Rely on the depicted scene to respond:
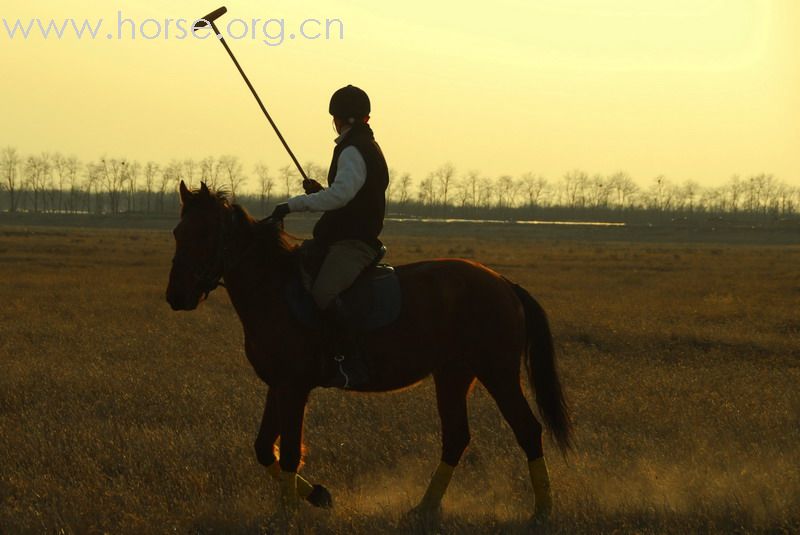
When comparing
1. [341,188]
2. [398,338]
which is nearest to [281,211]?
[341,188]

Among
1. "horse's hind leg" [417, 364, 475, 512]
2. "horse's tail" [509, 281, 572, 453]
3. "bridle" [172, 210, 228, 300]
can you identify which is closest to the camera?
"bridle" [172, 210, 228, 300]

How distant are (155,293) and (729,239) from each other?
91167 millimetres

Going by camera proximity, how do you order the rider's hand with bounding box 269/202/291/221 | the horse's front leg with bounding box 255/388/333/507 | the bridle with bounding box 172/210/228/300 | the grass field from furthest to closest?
the horse's front leg with bounding box 255/388/333/507, the grass field, the bridle with bounding box 172/210/228/300, the rider's hand with bounding box 269/202/291/221

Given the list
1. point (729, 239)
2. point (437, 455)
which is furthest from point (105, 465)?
point (729, 239)

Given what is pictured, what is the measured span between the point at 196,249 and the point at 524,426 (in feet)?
9.34

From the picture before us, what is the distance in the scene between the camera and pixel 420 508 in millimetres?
7105

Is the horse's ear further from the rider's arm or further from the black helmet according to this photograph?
the black helmet

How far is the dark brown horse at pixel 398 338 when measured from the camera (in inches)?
270

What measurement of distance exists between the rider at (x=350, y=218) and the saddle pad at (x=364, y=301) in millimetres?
89

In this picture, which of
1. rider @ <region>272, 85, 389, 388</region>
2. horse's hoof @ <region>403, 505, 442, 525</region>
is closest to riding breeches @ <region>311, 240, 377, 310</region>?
rider @ <region>272, 85, 389, 388</region>

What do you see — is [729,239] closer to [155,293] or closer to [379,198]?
[155,293]

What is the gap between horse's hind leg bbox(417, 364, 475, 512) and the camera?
7453 mm

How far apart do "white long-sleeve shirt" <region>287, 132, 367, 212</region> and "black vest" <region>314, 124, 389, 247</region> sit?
0.37 ft

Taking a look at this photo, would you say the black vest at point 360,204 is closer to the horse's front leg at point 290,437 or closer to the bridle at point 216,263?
the bridle at point 216,263
